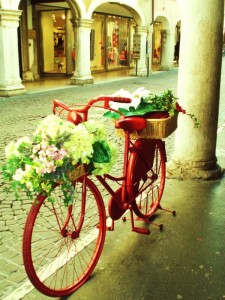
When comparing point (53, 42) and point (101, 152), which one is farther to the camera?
point (53, 42)

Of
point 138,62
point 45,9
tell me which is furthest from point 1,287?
point 138,62

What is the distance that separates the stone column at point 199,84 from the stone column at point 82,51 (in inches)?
478

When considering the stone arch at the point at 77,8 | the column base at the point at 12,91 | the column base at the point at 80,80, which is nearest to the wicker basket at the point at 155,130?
the column base at the point at 12,91

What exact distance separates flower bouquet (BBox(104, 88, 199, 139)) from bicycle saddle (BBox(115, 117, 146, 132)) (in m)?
0.05

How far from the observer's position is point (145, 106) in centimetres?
314

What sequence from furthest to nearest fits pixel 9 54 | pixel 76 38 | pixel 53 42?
1. pixel 53 42
2. pixel 76 38
3. pixel 9 54

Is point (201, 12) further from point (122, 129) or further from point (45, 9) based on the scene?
point (45, 9)

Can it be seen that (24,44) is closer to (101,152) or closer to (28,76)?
(28,76)

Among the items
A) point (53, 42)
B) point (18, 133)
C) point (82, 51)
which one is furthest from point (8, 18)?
point (53, 42)

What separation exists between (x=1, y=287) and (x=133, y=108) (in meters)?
1.72

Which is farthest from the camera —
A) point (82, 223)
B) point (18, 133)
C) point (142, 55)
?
point (142, 55)

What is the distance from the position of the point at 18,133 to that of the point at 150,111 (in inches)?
193

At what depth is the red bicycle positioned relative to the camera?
2480mm

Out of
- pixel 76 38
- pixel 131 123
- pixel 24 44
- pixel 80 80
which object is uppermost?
pixel 76 38
